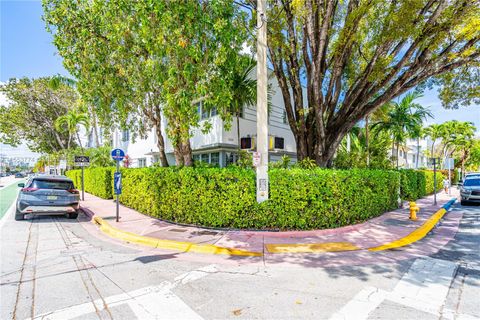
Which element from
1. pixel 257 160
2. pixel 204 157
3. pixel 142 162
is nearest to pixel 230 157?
pixel 204 157

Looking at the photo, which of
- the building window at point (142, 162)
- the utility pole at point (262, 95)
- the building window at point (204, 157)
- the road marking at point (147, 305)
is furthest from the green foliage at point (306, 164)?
the building window at point (142, 162)

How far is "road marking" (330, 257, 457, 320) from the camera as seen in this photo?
3457 millimetres

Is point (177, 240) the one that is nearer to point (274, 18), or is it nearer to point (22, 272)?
point (22, 272)

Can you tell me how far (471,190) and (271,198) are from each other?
13789mm

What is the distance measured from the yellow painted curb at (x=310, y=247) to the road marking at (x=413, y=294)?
A: 1.49m

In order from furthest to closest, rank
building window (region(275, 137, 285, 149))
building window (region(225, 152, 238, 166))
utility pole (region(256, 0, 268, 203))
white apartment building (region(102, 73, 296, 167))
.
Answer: building window (region(225, 152, 238, 166)) → white apartment building (region(102, 73, 296, 167)) → building window (region(275, 137, 285, 149)) → utility pole (region(256, 0, 268, 203))

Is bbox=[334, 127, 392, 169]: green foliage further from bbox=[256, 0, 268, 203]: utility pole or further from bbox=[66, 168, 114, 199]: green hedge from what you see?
bbox=[66, 168, 114, 199]: green hedge

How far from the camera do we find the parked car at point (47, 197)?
9.24 metres

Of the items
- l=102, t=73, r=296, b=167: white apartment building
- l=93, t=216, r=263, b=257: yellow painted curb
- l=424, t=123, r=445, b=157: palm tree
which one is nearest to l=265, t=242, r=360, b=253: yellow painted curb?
l=93, t=216, r=263, b=257: yellow painted curb

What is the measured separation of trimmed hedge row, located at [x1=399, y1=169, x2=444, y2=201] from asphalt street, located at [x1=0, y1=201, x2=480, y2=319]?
10087 mm

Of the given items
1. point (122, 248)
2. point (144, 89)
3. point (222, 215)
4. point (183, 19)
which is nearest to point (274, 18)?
point (183, 19)

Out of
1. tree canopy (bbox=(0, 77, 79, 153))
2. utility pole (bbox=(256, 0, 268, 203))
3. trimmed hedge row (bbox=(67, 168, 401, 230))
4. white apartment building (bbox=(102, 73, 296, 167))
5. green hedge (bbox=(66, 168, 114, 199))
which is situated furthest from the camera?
tree canopy (bbox=(0, 77, 79, 153))

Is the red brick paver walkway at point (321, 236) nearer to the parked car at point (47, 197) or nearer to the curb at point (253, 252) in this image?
the curb at point (253, 252)

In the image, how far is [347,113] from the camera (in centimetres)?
1070
